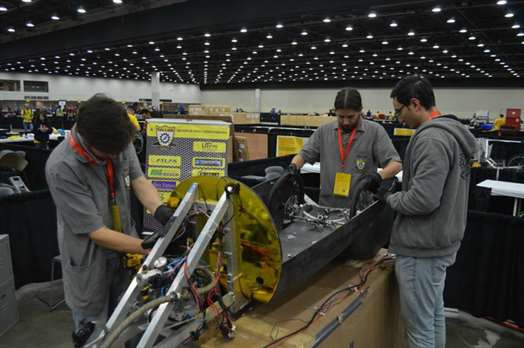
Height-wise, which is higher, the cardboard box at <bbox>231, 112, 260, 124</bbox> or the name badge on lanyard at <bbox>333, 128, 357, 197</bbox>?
the cardboard box at <bbox>231, 112, 260, 124</bbox>

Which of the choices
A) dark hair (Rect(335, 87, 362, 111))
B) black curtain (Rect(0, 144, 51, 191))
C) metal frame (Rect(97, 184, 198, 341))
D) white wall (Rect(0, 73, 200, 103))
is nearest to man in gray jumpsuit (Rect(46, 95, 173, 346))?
metal frame (Rect(97, 184, 198, 341))

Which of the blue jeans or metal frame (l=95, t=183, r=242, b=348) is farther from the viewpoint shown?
the blue jeans

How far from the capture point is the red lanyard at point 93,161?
147 centimetres

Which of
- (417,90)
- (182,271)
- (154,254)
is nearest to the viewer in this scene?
(182,271)

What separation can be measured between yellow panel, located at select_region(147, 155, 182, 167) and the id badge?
5.10 feet

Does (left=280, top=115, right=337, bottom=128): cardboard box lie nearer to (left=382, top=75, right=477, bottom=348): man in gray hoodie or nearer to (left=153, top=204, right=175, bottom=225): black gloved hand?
(left=382, top=75, right=477, bottom=348): man in gray hoodie

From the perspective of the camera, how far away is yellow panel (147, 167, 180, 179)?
11.1 ft

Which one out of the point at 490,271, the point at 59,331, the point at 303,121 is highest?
the point at 303,121

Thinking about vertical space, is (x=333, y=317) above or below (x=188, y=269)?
below

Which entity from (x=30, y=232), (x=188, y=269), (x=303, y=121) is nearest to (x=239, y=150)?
(x=30, y=232)

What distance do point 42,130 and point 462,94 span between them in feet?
85.0

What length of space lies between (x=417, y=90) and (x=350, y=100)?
638 mm

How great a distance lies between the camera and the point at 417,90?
172cm

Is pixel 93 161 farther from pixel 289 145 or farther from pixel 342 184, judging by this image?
pixel 289 145
